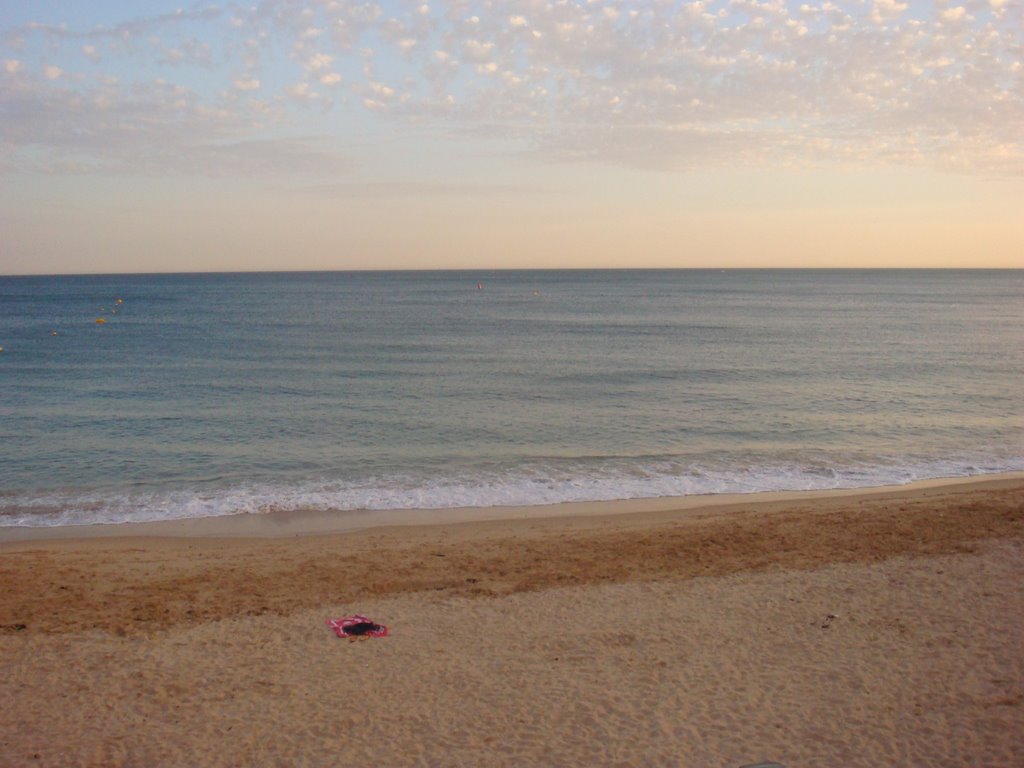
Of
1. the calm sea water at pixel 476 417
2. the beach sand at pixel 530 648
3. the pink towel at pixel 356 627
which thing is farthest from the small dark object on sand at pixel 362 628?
the calm sea water at pixel 476 417

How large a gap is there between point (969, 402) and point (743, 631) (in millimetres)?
22572

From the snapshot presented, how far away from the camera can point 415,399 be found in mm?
29094

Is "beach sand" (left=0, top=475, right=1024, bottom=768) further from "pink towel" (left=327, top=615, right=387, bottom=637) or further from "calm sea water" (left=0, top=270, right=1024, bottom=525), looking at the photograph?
"calm sea water" (left=0, top=270, right=1024, bottom=525)

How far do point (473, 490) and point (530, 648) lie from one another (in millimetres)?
8708

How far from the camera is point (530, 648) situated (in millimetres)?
10039

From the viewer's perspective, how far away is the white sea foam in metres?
17.2

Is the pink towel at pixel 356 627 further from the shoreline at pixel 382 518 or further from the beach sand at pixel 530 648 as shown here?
the shoreline at pixel 382 518

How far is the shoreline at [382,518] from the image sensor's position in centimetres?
1577

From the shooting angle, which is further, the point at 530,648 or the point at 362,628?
the point at 362,628

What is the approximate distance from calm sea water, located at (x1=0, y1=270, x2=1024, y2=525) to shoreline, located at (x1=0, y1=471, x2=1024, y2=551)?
1.52 ft

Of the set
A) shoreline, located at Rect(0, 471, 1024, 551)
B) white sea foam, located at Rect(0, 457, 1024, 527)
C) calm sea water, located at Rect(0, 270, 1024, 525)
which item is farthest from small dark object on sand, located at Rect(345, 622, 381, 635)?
calm sea water, located at Rect(0, 270, 1024, 525)

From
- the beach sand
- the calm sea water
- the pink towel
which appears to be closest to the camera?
the beach sand

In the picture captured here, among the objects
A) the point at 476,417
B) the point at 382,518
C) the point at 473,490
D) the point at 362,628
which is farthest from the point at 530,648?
the point at 476,417

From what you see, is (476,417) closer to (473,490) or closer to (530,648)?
(473,490)
